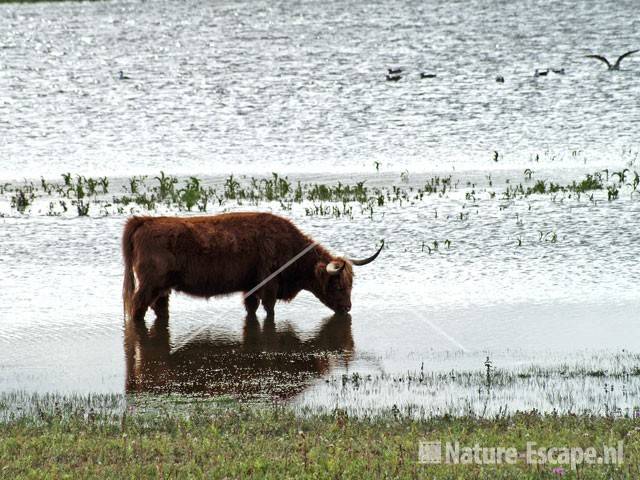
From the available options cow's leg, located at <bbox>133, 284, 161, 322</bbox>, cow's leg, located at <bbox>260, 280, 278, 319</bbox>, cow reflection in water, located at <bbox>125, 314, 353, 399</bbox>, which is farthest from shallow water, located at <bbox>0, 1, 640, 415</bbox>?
cow's leg, located at <bbox>260, 280, 278, 319</bbox>

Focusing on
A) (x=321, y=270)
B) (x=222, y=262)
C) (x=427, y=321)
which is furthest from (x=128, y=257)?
(x=427, y=321)

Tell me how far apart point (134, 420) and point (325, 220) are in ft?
26.2

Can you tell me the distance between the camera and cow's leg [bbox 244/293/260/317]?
12078 millimetres

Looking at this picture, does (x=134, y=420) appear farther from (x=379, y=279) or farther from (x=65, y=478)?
(x=379, y=279)

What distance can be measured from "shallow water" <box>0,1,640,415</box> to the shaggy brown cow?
0.28 metres

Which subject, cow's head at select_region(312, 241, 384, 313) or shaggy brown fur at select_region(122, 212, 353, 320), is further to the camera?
cow's head at select_region(312, 241, 384, 313)

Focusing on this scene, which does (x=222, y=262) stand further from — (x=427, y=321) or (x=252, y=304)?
(x=427, y=321)

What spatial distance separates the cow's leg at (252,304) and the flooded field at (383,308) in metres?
0.12

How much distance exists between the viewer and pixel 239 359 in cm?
1027

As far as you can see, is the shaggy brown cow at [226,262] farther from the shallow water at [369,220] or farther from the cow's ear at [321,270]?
the shallow water at [369,220]

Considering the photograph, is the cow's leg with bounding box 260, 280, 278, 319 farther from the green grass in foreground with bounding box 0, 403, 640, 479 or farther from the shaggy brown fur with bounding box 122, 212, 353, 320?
the green grass in foreground with bounding box 0, 403, 640, 479

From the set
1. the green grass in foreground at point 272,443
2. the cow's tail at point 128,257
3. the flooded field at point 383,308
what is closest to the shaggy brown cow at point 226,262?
the cow's tail at point 128,257

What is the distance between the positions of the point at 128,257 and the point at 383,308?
2402 mm

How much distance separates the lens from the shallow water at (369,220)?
31.6 feet
